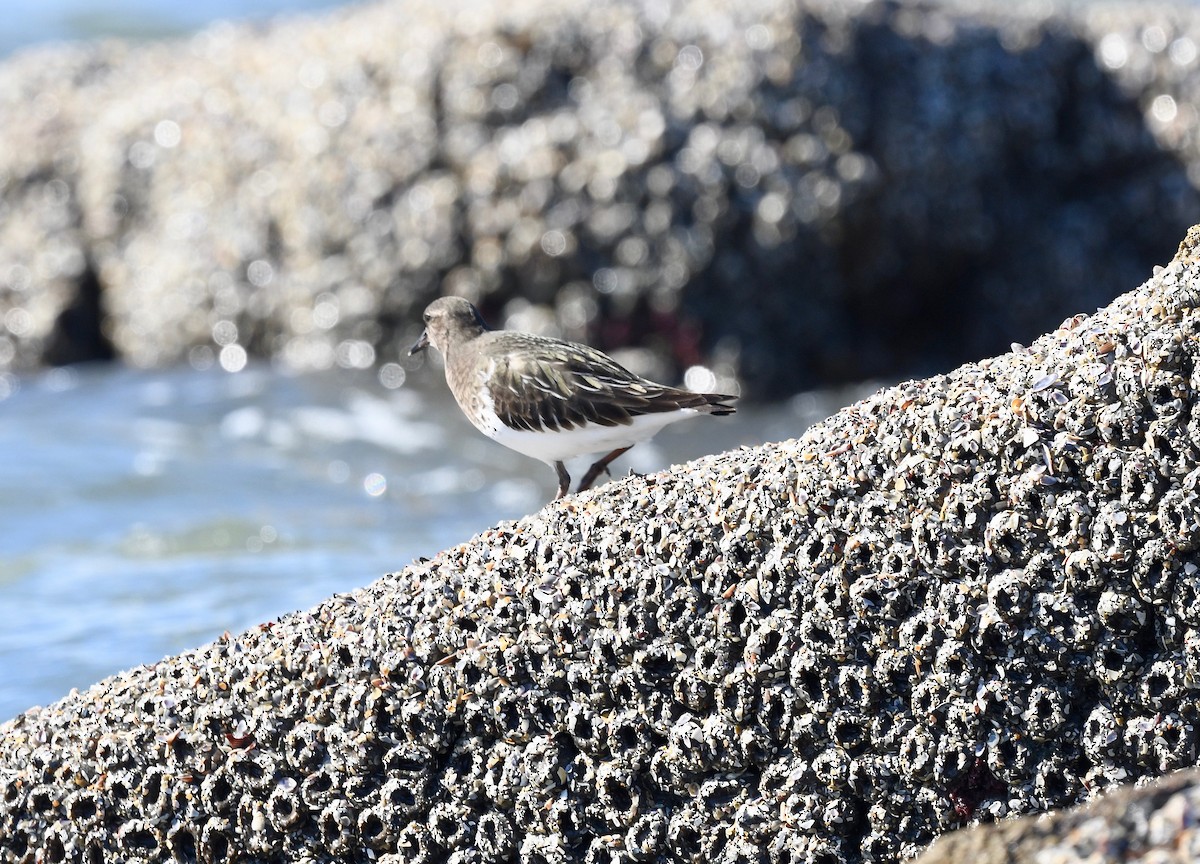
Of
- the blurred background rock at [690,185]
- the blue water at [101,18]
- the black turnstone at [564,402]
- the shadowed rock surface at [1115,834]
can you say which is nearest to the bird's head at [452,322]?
the black turnstone at [564,402]

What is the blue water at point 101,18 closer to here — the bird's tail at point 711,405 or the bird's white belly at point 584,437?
the bird's white belly at point 584,437

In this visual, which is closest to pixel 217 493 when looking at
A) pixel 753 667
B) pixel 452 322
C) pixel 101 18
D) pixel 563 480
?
pixel 452 322

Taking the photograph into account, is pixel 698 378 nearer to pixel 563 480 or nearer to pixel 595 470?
pixel 563 480

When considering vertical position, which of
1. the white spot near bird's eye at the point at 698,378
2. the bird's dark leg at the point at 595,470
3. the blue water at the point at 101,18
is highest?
the blue water at the point at 101,18

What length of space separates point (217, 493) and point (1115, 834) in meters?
6.64

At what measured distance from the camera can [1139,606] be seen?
256 cm

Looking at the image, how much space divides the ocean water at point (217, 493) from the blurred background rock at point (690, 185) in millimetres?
447

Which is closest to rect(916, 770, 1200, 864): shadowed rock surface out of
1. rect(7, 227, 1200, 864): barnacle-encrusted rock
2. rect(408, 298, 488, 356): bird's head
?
rect(7, 227, 1200, 864): barnacle-encrusted rock

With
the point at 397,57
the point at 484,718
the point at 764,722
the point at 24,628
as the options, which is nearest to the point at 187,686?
the point at 484,718

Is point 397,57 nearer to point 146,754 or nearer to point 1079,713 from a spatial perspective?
point 146,754

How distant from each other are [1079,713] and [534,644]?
1.09m

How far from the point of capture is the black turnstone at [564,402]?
4262mm

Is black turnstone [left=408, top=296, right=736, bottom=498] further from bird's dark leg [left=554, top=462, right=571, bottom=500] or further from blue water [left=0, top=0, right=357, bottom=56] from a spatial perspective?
blue water [left=0, top=0, right=357, bottom=56]

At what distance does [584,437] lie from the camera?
4.28m
